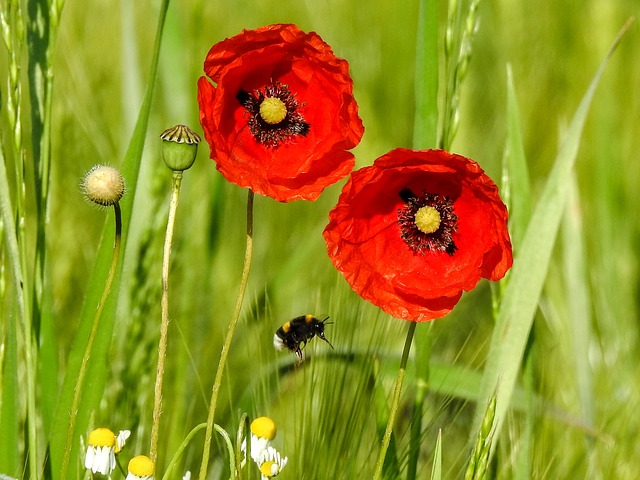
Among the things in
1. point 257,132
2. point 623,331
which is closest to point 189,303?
point 257,132

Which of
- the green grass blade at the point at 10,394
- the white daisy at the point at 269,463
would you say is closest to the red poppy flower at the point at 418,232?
the white daisy at the point at 269,463

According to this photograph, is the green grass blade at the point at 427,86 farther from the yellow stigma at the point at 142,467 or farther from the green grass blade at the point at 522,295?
the yellow stigma at the point at 142,467

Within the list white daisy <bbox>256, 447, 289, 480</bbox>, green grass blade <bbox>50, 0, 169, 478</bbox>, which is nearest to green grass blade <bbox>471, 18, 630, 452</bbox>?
white daisy <bbox>256, 447, 289, 480</bbox>

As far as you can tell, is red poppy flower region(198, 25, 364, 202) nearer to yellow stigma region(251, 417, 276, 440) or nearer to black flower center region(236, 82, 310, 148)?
black flower center region(236, 82, 310, 148)

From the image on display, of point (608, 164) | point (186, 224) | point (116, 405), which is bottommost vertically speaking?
point (116, 405)

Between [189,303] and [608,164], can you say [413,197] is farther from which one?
[608,164]

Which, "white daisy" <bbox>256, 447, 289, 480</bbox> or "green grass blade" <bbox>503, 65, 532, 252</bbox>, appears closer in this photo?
"white daisy" <bbox>256, 447, 289, 480</bbox>

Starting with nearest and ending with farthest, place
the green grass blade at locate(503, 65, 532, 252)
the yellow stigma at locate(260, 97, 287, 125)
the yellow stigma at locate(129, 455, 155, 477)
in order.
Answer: the yellow stigma at locate(129, 455, 155, 477)
the yellow stigma at locate(260, 97, 287, 125)
the green grass blade at locate(503, 65, 532, 252)
